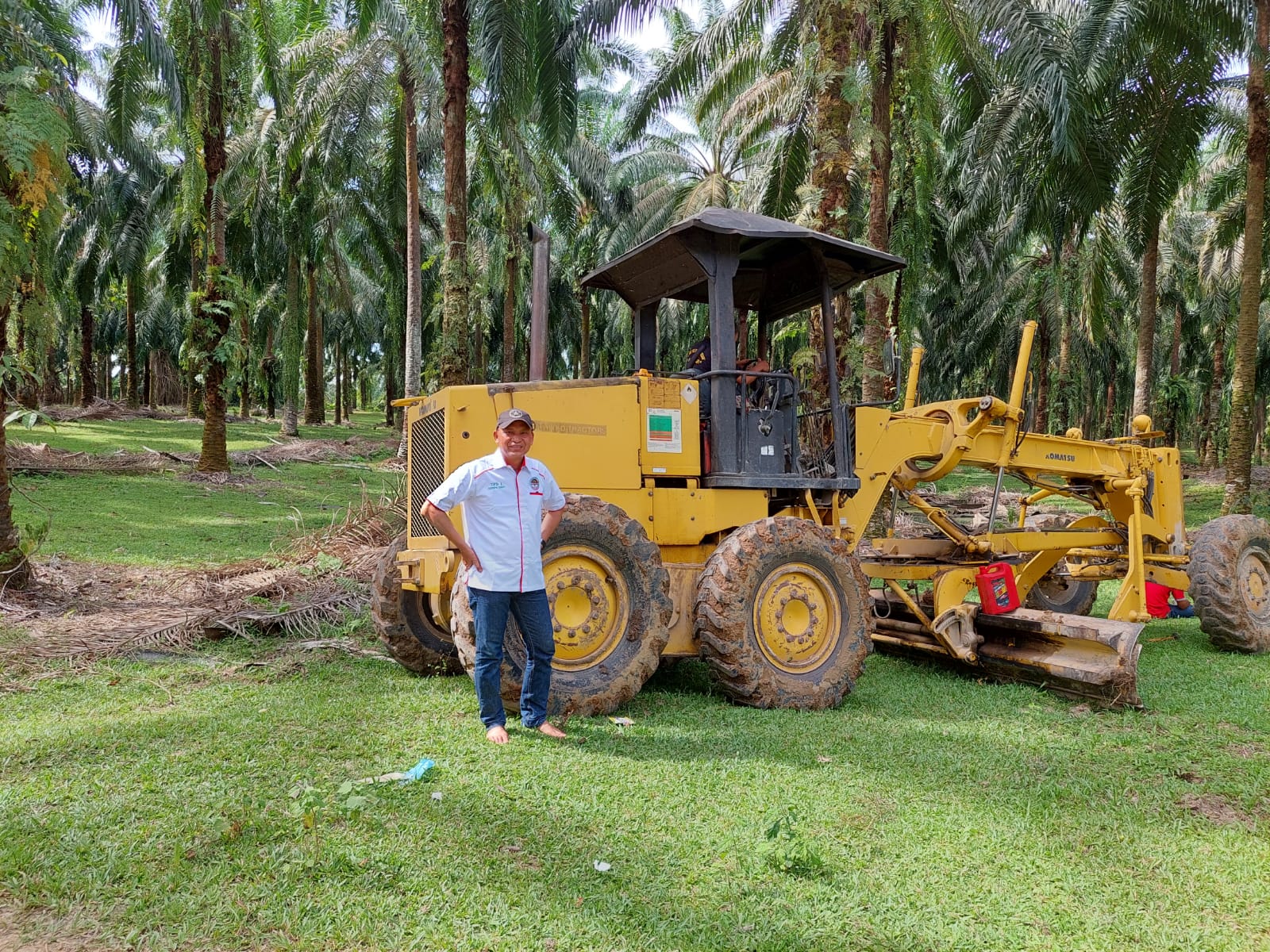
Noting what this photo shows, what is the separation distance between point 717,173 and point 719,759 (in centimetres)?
2660

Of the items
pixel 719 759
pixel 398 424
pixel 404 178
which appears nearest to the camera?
pixel 719 759

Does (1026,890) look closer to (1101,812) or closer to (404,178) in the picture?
(1101,812)

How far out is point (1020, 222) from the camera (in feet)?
75.3

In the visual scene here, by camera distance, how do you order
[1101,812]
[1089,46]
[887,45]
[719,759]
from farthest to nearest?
[1089,46] < [887,45] < [719,759] < [1101,812]

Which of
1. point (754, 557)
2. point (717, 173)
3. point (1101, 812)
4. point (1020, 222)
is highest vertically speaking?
point (717, 173)

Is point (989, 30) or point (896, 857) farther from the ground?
point (989, 30)

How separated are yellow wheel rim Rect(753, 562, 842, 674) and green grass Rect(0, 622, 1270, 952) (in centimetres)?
46

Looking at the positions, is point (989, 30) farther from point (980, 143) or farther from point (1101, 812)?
point (1101, 812)

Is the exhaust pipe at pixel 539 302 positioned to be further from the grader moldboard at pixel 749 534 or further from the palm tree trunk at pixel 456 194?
the palm tree trunk at pixel 456 194

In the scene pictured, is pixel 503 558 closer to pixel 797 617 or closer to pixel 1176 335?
pixel 797 617

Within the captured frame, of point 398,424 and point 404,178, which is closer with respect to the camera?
point 404,178

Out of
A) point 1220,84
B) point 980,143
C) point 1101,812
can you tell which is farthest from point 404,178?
point 1101,812

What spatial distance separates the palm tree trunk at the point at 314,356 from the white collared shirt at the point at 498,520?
24312mm

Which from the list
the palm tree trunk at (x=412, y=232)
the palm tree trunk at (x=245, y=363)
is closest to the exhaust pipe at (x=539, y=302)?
the palm tree trunk at (x=245, y=363)
